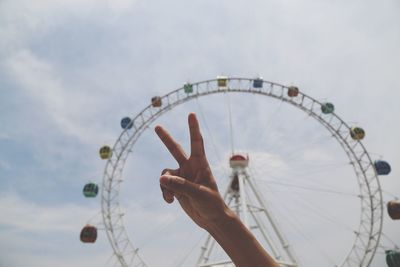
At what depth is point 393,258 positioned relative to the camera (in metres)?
21.6

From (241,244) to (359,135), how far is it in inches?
984

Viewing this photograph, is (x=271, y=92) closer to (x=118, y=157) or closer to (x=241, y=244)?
(x=118, y=157)

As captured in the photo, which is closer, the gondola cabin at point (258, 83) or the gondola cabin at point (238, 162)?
the gondola cabin at point (238, 162)

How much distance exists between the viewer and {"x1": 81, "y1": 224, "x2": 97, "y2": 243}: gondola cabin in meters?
20.8

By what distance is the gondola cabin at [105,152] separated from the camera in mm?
24441

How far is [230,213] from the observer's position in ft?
9.59

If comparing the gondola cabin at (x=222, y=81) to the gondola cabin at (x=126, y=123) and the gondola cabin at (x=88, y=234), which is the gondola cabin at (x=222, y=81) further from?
the gondola cabin at (x=88, y=234)

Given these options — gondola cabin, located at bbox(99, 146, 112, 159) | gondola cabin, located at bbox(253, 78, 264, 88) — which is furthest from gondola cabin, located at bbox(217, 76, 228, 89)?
gondola cabin, located at bbox(99, 146, 112, 159)

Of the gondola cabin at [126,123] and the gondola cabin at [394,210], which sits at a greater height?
the gondola cabin at [126,123]

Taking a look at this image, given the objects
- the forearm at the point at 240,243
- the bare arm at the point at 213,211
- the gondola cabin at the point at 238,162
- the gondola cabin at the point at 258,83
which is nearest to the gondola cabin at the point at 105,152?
the gondola cabin at the point at 238,162

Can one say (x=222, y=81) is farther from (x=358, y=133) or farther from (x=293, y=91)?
(x=358, y=133)

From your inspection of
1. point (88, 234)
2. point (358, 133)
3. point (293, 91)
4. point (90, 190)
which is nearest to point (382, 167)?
point (358, 133)

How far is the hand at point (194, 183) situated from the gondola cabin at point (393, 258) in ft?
81.8

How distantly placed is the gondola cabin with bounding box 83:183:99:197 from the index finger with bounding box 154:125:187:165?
73.0 feet
